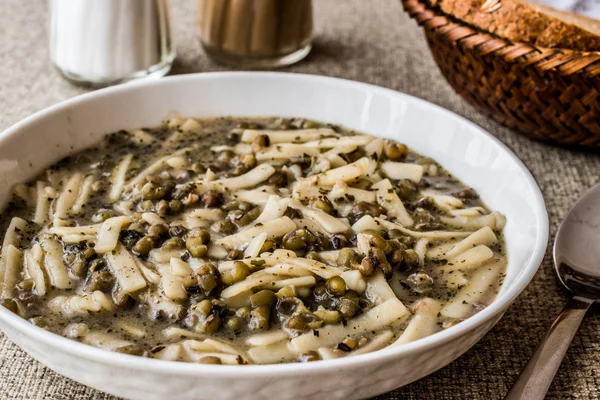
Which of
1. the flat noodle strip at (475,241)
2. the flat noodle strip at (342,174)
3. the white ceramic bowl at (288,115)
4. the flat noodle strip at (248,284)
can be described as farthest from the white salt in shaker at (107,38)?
the flat noodle strip at (475,241)

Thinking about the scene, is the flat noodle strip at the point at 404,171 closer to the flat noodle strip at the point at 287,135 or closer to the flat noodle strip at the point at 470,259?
the flat noodle strip at the point at 287,135

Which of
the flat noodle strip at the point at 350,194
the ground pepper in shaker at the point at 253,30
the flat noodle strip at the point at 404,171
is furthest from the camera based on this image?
the ground pepper in shaker at the point at 253,30

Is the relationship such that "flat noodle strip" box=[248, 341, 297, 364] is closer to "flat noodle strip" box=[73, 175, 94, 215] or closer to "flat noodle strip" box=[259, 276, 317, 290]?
"flat noodle strip" box=[259, 276, 317, 290]

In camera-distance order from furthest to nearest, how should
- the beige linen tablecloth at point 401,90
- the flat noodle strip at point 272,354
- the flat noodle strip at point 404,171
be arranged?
the flat noodle strip at point 404,171 < the beige linen tablecloth at point 401,90 < the flat noodle strip at point 272,354

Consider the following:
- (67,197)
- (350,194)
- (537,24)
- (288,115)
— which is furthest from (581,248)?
(67,197)

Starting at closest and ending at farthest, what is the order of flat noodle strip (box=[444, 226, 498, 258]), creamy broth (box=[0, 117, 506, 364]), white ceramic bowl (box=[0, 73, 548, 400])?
white ceramic bowl (box=[0, 73, 548, 400]), creamy broth (box=[0, 117, 506, 364]), flat noodle strip (box=[444, 226, 498, 258])

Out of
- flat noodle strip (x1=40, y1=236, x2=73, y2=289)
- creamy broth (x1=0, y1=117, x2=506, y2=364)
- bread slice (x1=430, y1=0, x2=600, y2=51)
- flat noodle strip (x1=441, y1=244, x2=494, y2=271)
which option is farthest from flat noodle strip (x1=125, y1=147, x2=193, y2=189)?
bread slice (x1=430, y1=0, x2=600, y2=51)

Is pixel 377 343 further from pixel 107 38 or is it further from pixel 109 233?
pixel 107 38
